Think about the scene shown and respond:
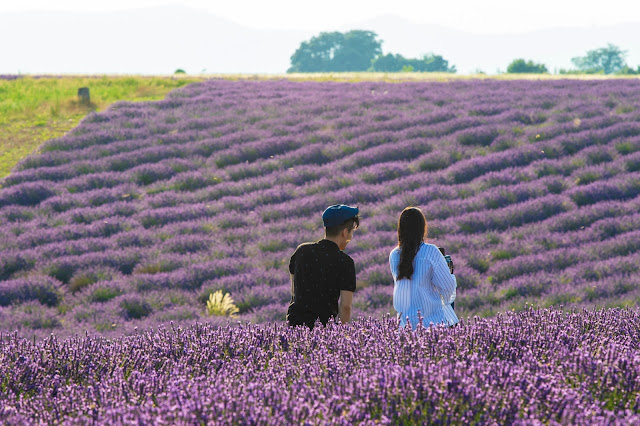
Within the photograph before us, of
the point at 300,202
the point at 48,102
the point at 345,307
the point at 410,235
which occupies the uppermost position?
the point at 48,102

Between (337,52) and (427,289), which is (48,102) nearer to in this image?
(427,289)

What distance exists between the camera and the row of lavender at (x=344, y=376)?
2654 millimetres

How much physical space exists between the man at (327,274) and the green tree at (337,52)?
84.3 metres

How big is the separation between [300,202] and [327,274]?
6.98 m

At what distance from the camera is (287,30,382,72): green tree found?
8781 cm

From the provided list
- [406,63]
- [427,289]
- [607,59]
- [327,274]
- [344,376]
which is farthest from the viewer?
[607,59]

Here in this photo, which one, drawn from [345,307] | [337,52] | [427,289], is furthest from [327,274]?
[337,52]

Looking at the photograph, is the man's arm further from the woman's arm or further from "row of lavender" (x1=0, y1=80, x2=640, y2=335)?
"row of lavender" (x1=0, y1=80, x2=640, y2=335)

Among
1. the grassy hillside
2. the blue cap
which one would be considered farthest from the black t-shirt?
the grassy hillside

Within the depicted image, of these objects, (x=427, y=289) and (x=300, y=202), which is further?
(x=300, y=202)

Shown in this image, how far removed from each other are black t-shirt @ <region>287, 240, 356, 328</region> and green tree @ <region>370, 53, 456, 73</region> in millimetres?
78795

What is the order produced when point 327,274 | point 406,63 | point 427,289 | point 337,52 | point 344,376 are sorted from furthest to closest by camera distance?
point 337,52 → point 406,63 → point 427,289 → point 327,274 → point 344,376

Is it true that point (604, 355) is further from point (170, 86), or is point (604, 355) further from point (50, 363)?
point (170, 86)

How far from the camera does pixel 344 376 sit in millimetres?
3180
